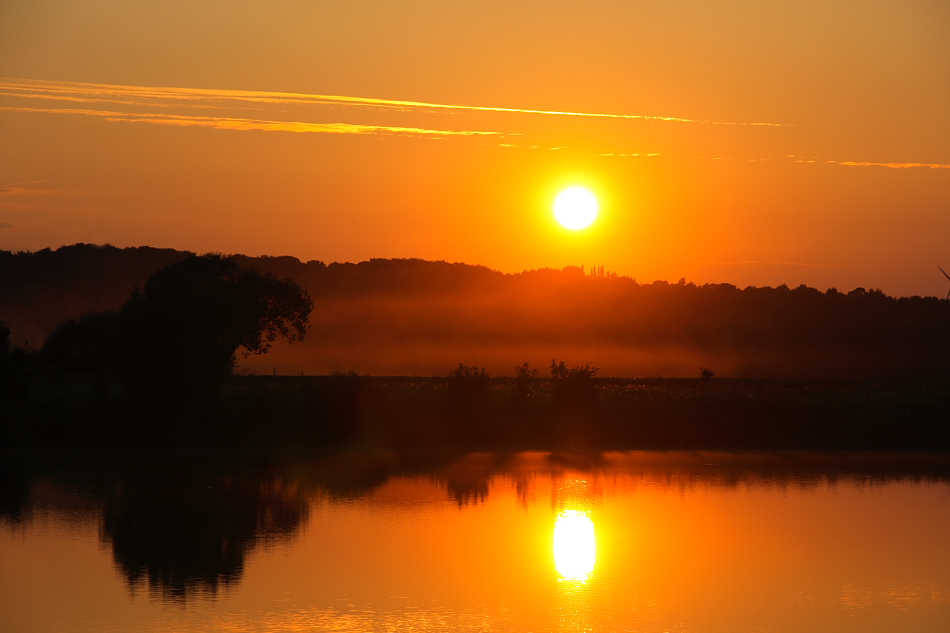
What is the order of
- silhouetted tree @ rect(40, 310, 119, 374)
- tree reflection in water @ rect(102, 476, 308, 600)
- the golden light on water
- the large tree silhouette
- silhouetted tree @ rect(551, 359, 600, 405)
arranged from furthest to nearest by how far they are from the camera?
silhouetted tree @ rect(40, 310, 119, 374), silhouetted tree @ rect(551, 359, 600, 405), the large tree silhouette, the golden light on water, tree reflection in water @ rect(102, 476, 308, 600)

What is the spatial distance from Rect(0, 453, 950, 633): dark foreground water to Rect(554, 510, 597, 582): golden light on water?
71 millimetres

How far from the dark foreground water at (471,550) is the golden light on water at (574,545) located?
0.23 ft

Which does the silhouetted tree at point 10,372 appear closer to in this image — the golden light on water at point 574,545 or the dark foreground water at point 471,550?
the dark foreground water at point 471,550

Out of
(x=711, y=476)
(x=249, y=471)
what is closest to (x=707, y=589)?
(x=711, y=476)

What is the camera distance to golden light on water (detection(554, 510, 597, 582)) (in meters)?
15.1

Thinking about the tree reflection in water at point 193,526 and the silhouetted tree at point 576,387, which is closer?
the tree reflection in water at point 193,526

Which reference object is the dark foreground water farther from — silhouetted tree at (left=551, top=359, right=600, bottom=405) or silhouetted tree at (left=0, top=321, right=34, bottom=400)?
silhouetted tree at (left=551, top=359, right=600, bottom=405)

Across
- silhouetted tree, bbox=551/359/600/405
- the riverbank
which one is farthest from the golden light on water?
silhouetted tree, bbox=551/359/600/405

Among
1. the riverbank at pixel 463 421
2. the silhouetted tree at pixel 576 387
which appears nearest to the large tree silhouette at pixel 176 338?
the riverbank at pixel 463 421

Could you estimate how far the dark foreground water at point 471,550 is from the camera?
12.7m

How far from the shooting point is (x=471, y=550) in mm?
16828

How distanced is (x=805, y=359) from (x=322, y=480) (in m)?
59.3

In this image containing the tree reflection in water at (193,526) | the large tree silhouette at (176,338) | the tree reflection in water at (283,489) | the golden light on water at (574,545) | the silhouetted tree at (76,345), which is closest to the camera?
the tree reflection in water at (193,526)

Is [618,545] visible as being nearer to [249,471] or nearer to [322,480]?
[322,480]
